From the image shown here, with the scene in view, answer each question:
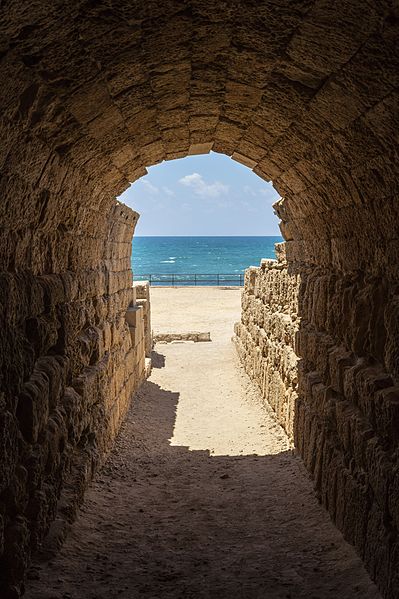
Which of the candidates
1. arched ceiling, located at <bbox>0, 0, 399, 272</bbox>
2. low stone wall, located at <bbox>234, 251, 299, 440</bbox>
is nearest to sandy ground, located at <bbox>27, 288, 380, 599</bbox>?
low stone wall, located at <bbox>234, 251, 299, 440</bbox>

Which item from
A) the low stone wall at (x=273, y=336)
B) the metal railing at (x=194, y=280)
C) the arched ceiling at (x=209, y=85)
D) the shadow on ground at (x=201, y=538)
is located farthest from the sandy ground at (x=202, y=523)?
the metal railing at (x=194, y=280)

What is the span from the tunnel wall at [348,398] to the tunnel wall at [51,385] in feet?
7.53

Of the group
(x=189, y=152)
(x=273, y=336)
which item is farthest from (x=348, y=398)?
(x=273, y=336)

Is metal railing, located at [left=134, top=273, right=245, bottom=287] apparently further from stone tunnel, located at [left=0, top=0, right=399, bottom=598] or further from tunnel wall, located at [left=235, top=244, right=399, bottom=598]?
stone tunnel, located at [left=0, top=0, right=399, bottom=598]

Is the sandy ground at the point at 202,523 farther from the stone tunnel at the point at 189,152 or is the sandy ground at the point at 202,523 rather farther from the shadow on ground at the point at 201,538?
the stone tunnel at the point at 189,152

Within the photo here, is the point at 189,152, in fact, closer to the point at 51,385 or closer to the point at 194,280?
the point at 51,385

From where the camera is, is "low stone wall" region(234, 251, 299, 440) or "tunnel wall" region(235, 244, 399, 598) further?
"low stone wall" region(234, 251, 299, 440)

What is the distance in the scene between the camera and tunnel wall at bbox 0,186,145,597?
12.0 feet

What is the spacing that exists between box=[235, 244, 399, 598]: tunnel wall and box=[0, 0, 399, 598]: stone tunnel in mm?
24

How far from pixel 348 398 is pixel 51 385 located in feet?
8.16

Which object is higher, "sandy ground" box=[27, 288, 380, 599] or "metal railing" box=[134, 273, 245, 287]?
"metal railing" box=[134, 273, 245, 287]

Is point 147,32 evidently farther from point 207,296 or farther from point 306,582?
point 207,296

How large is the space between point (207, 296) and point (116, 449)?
69.5ft

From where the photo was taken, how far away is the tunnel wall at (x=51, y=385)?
12.0 ft
